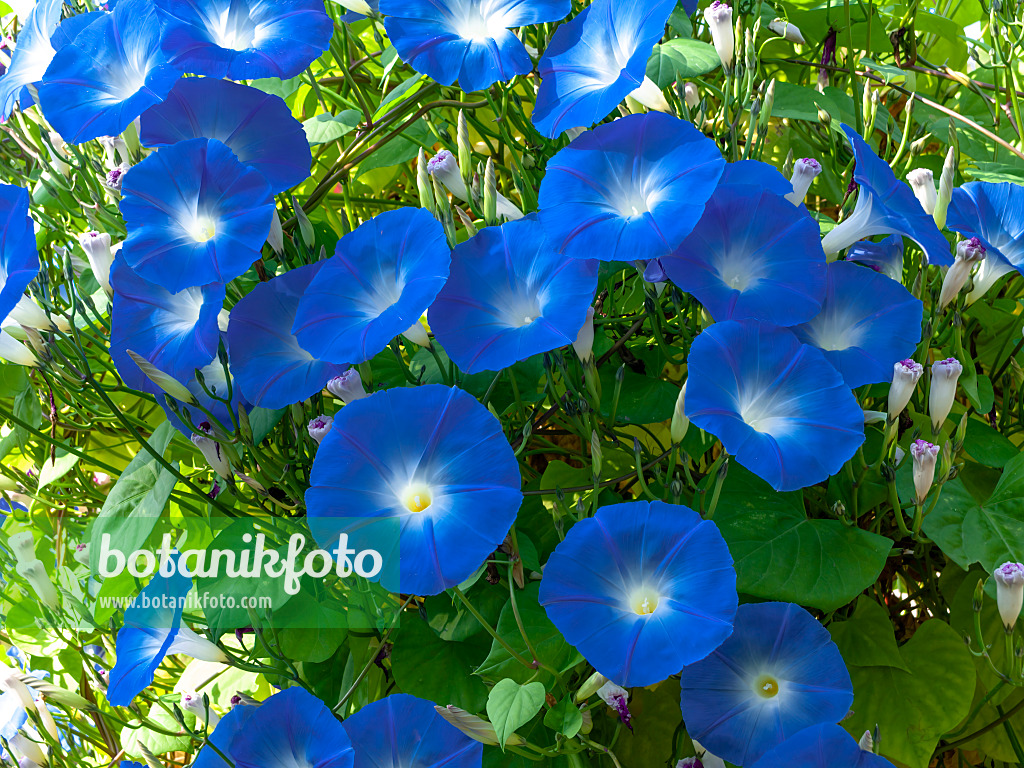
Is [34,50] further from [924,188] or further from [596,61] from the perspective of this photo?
[924,188]

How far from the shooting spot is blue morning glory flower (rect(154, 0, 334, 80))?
667 millimetres

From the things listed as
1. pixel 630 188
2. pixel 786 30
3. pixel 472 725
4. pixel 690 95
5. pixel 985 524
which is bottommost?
pixel 472 725

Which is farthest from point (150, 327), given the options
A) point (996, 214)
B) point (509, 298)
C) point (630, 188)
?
point (996, 214)

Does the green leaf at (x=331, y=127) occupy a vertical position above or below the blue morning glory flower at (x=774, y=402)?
above

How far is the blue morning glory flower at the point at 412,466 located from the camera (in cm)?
57

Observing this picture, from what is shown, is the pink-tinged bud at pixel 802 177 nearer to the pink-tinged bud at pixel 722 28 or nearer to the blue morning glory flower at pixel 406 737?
the pink-tinged bud at pixel 722 28

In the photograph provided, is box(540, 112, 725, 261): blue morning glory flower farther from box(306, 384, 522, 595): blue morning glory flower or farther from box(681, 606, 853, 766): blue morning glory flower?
box(681, 606, 853, 766): blue morning glory flower

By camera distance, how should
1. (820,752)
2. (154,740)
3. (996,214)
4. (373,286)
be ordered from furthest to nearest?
1. (154,740)
2. (996,214)
3. (373,286)
4. (820,752)

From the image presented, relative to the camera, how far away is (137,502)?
770 mm

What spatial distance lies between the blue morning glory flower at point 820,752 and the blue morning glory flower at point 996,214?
0.44 m

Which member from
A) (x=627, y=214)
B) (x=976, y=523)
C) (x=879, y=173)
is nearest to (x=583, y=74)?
(x=627, y=214)

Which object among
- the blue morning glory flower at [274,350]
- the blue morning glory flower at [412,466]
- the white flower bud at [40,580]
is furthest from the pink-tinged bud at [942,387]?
the white flower bud at [40,580]

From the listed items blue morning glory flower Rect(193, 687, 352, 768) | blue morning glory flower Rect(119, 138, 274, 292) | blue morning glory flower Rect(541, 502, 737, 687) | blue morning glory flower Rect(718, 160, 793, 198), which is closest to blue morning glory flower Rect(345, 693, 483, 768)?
blue morning glory flower Rect(193, 687, 352, 768)

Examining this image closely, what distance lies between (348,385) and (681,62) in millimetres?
410
